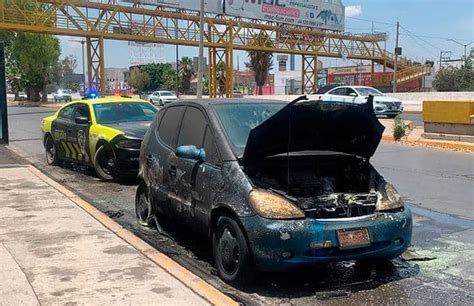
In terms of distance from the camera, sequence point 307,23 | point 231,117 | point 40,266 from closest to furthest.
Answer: point 40,266 → point 231,117 → point 307,23

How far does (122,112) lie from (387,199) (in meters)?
7.62

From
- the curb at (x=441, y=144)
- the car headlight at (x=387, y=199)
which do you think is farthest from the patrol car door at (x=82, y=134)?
the curb at (x=441, y=144)

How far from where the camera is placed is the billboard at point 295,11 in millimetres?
47500

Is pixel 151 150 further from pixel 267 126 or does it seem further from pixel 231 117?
pixel 267 126

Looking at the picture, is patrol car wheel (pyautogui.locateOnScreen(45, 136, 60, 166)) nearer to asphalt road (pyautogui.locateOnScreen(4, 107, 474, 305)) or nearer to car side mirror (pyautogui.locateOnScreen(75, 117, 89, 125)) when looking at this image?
car side mirror (pyautogui.locateOnScreen(75, 117, 89, 125))

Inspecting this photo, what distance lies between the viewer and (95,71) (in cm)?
4241

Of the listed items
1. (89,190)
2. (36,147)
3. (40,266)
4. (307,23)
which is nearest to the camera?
(40,266)

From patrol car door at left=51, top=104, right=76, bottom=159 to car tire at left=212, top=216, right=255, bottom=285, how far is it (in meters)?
7.58

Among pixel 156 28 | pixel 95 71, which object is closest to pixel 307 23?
pixel 156 28

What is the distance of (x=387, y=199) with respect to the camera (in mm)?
5156

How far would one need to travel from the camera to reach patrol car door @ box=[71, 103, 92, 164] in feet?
36.7

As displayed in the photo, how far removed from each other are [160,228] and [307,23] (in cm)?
5130

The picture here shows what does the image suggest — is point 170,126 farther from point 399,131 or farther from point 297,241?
point 399,131

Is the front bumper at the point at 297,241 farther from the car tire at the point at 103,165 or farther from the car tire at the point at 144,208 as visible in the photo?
the car tire at the point at 103,165
